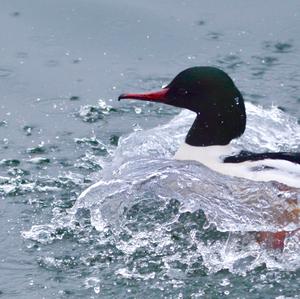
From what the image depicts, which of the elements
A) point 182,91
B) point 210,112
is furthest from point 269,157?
point 182,91

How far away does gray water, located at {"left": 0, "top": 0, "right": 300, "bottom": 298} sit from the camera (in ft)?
23.0

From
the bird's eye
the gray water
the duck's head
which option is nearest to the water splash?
the gray water

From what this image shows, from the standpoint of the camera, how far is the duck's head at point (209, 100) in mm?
8047

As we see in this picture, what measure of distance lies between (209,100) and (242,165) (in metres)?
0.52

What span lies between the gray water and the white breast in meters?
0.06

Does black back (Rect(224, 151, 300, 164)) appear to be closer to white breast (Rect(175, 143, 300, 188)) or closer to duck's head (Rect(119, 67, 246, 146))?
white breast (Rect(175, 143, 300, 188))

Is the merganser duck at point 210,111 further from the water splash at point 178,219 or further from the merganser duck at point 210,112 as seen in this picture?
the water splash at point 178,219

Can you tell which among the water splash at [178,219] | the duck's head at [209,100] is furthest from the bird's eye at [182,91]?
the water splash at [178,219]

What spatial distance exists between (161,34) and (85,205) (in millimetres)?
3108

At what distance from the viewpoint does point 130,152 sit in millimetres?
8508

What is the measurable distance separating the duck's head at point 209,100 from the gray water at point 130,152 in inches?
Result: 10.9

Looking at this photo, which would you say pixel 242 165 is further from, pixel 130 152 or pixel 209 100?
pixel 130 152

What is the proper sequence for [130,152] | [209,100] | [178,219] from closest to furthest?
[178,219], [209,100], [130,152]

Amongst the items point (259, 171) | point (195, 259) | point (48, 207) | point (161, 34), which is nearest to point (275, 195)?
point (259, 171)
